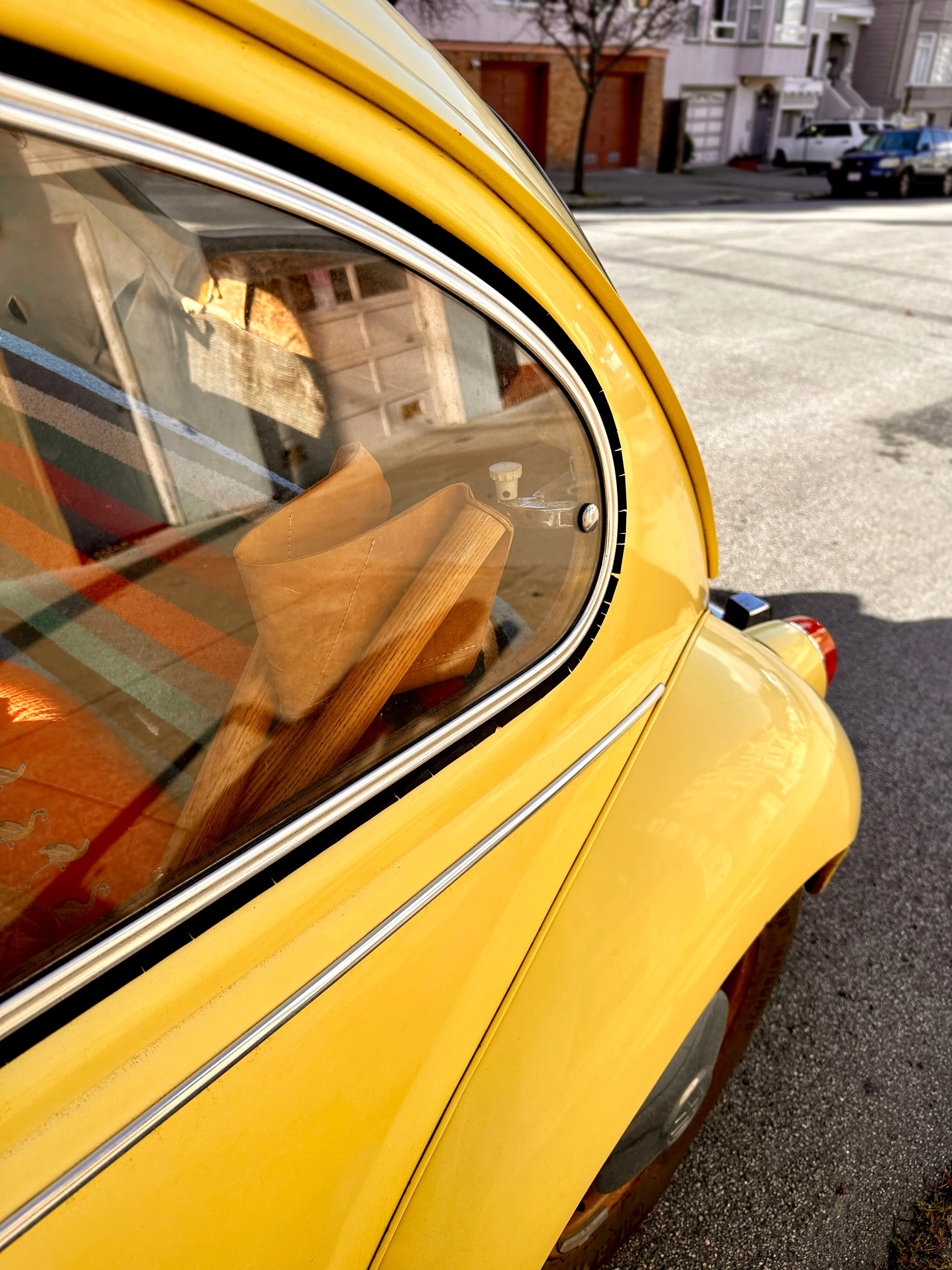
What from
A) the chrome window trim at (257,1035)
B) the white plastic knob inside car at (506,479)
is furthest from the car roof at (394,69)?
the chrome window trim at (257,1035)

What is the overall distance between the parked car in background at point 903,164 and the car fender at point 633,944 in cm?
2200

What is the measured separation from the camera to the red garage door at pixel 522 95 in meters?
22.7

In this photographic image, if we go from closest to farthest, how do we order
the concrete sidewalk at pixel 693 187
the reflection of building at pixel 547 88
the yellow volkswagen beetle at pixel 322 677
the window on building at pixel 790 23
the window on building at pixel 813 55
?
the yellow volkswagen beetle at pixel 322 677 → the concrete sidewalk at pixel 693 187 → the reflection of building at pixel 547 88 → the window on building at pixel 790 23 → the window on building at pixel 813 55

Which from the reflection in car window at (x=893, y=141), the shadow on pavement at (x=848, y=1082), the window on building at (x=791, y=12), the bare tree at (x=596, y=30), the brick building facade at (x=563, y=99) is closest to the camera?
the shadow on pavement at (x=848, y=1082)

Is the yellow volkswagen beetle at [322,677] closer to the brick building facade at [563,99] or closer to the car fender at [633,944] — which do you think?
the car fender at [633,944]

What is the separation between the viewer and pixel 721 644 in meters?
1.57

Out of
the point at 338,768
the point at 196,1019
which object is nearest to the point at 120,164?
the point at 338,768

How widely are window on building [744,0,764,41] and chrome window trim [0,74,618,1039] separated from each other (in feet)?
111

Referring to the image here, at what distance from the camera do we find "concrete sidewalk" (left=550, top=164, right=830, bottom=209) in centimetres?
1955

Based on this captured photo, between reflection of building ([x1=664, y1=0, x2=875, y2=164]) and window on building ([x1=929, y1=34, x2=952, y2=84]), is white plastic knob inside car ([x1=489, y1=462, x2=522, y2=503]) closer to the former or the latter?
reflection of building ([x1=664, y1=0, x2=875, y2=164])

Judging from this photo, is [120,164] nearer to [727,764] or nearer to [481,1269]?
[727,764]

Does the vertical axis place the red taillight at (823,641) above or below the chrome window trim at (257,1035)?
below

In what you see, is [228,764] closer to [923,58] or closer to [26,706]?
[26,706]

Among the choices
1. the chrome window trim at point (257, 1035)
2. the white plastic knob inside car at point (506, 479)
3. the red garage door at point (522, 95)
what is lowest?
the chrome window trim at point (257, 1035)
